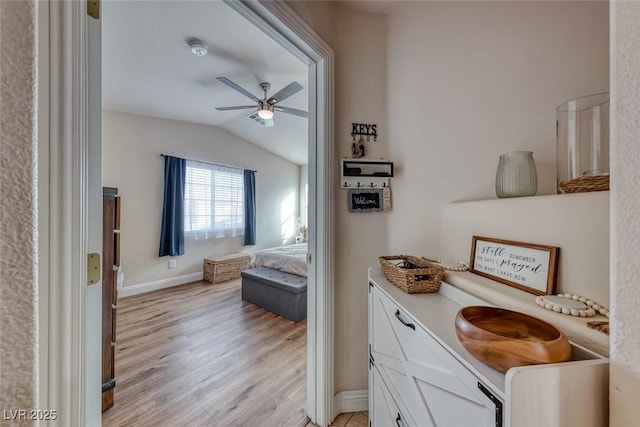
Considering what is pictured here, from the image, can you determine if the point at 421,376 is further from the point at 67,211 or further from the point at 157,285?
the point at 157,285

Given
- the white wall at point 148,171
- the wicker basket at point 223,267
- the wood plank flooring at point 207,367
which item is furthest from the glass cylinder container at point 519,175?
the white wall at point 148,171

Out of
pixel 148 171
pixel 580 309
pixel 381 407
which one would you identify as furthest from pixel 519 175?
pixel 148 171

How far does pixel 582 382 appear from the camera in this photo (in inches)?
18.5

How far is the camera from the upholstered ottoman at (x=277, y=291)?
2756 millimetres

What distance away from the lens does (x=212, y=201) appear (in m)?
4.53

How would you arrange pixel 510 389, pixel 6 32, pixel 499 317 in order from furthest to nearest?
1. pixel 499 317
2. pixel 510 389
3. pixel 6 32

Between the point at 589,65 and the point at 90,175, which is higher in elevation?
the point at 589,65

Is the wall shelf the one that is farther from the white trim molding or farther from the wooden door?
the wooden door

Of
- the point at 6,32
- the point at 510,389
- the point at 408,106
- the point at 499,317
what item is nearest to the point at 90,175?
the point at 6,32

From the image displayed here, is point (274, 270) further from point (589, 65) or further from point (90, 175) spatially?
point (589, 65)

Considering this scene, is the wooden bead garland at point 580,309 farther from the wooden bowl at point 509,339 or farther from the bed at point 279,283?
the bed at point 279,283

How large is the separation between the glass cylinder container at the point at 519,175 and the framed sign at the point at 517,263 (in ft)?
0.68

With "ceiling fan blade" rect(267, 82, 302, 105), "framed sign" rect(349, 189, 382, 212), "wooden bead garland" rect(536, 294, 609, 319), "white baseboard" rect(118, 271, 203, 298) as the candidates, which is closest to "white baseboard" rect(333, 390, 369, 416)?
"framed sign" rect(349, 189, 382, 212)

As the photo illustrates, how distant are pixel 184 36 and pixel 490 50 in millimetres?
2259
